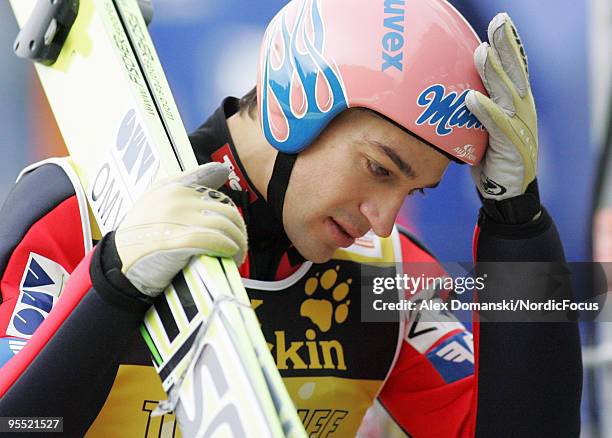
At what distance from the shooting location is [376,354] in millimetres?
1905

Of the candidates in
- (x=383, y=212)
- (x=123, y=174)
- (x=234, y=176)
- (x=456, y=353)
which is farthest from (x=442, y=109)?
(x=456, y=353)

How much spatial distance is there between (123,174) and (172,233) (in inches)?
13.7

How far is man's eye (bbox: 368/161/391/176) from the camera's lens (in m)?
1.58

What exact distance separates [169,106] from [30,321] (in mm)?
451

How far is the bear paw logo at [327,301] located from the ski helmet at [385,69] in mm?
374

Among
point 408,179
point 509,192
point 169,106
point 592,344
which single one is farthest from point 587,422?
point 169,106

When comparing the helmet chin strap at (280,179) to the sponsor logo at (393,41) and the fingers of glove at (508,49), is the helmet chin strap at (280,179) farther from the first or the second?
the fingers of glove at (508,49)

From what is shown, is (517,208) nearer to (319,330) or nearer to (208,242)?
(319,330)

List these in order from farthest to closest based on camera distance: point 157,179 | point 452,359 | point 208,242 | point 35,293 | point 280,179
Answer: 1. point 452,359
2. point 280,179
3. point 35,293
4. point 157,179
5. point 208,242

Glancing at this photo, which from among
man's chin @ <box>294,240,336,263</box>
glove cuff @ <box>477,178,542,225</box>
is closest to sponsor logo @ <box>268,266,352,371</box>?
man's chin @ <box>294,240,336,263</box>

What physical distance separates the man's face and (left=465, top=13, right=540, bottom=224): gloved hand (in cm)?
11

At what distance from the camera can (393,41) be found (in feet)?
4.97

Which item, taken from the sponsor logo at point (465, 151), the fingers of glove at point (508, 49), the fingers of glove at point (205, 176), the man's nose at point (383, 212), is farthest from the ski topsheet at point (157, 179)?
the fingers of glove at point (508, 49)

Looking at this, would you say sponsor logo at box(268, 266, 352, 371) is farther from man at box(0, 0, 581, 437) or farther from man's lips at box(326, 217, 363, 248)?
man's lips at box(326, 217, 363, 248)
